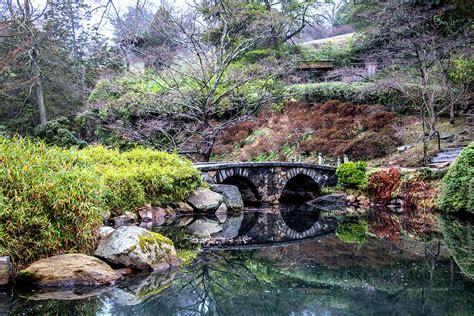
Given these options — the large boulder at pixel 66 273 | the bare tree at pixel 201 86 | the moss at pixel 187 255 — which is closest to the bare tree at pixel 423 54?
the bare tree at pixel 201 86

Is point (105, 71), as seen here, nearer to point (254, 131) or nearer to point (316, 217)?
point (254, 131)

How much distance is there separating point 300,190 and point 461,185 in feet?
21.9

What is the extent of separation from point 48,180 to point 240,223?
5.59 m

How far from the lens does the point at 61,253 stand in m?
6.23

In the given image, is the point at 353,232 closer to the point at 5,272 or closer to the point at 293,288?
the point at 293,288

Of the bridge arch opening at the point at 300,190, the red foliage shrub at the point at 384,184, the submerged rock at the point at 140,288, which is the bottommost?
the bridge arch opening at the point at 300,190

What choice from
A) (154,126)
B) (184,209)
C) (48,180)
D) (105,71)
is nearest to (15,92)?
(105,71)

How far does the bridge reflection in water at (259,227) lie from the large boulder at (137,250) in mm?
1635

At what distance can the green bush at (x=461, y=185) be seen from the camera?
11.0 m

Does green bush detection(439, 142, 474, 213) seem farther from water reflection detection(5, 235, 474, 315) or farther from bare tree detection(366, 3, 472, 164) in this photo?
water reflection detection(5, 235, 474, 315)

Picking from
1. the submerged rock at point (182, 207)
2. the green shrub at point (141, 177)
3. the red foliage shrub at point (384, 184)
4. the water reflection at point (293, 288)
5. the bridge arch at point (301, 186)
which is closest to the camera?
the water reflection at point (293, 288)

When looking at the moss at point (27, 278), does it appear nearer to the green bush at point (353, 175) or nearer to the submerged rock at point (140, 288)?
the submerged rock at point (140, 288)

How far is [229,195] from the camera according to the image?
1343cm

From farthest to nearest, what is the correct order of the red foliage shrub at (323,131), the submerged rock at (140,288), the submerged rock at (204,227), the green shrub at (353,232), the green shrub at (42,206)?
the red foliage shrub at (323,131), the submerged rock at (204,227), the green shrub at (353,232), the green shrub at (42,206), the submerged rock at (140,288)
